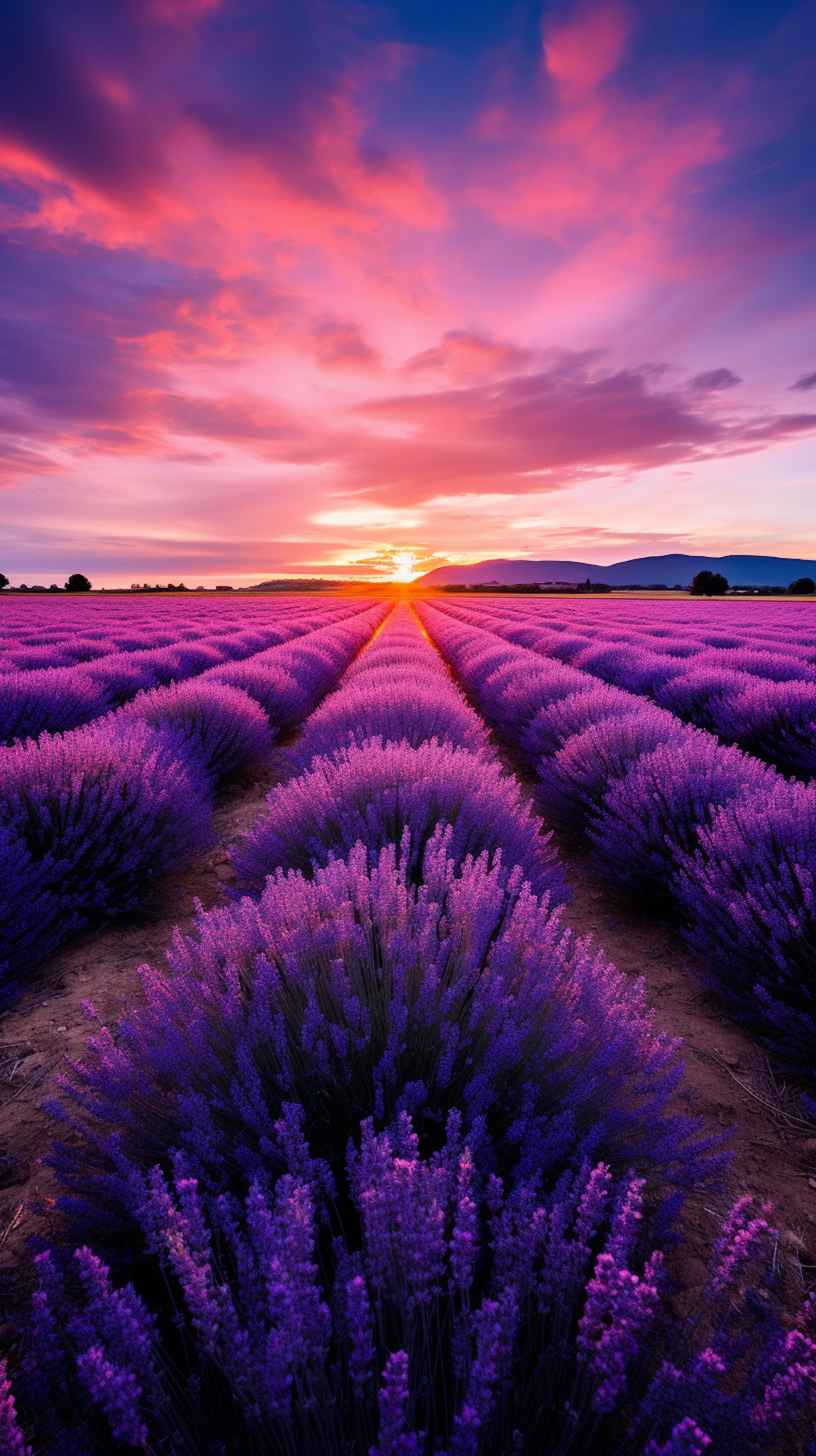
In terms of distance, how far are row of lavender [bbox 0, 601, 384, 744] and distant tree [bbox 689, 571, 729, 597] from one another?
4401 centimetres

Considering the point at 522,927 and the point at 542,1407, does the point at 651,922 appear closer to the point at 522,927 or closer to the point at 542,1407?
the point at 522,927

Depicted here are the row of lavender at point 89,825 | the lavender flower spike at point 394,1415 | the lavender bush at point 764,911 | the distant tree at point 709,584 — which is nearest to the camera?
the lavender flower spike at point 394,1415

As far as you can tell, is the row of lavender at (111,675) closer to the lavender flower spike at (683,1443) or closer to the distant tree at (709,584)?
the lavender flower spike at (683,1443)

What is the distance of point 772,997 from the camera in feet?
6.63

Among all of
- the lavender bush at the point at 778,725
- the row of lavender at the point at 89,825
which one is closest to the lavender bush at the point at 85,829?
the row of lavender at the point at 89,825

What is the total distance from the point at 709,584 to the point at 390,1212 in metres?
54.2

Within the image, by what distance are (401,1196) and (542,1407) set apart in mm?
294

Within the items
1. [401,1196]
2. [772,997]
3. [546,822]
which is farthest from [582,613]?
[401,1196]

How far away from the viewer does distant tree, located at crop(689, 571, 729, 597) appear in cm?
4794

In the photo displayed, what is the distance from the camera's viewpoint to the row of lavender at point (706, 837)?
1.98m

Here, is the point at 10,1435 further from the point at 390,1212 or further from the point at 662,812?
the point at 662,812

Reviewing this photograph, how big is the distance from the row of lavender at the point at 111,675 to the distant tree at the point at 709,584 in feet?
144

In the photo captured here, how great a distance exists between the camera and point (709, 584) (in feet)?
158

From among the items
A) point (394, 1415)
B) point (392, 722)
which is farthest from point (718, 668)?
point (394, 1415)
